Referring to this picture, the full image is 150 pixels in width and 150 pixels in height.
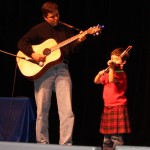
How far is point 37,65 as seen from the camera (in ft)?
11.3

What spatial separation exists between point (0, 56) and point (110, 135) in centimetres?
204

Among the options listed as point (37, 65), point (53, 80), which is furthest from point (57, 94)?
point (37, 65)

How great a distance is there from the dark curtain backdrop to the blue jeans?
3.72 ft

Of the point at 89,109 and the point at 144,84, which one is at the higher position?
the point at 144,84

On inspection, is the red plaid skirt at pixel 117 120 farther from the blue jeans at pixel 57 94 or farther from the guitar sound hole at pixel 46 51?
the guitar sound hole at pixel 46 51

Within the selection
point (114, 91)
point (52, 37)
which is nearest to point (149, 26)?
point (114, 91)

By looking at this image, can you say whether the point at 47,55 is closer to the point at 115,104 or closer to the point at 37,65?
the point at 37,65

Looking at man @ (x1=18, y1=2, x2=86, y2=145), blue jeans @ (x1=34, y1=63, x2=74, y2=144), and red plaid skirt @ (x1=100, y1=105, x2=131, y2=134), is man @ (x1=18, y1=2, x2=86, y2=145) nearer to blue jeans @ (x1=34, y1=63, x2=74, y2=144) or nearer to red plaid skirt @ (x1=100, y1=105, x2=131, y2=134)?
blue jeans @ (x1=34, y1=63, x2=74, y2=144)

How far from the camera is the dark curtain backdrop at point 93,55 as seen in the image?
4.43 metres

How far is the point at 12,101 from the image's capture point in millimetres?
3885

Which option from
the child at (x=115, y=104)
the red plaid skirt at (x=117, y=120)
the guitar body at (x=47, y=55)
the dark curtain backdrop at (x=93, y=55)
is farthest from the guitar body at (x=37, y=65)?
the dark curtain backdrop at (x=93, y=55)

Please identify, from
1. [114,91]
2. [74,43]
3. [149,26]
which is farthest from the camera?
[149,26]

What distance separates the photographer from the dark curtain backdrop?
443cm

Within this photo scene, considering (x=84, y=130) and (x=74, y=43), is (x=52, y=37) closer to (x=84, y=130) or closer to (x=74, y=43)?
(x=74, y=43)
